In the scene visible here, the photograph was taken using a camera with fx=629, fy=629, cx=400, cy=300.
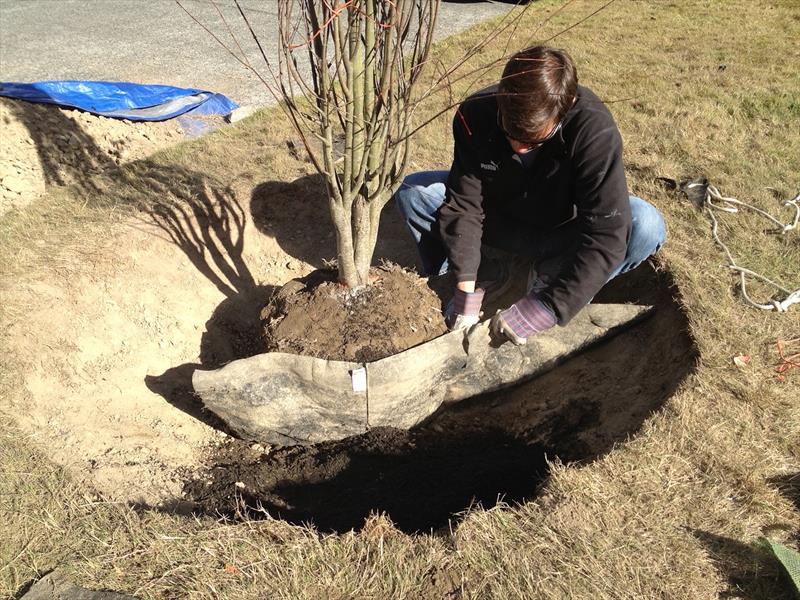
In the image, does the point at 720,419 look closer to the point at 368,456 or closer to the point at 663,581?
the point at 663,581

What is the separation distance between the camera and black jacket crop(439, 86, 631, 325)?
2406mm

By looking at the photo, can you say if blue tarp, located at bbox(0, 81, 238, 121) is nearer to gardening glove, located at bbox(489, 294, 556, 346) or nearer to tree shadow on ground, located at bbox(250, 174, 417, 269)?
tree shadow on ground, located at bbox(250, 174, 417, 269)

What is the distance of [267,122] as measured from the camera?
15.4 feet

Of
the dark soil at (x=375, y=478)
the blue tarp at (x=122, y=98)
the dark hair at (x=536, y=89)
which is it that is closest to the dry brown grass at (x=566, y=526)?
the dark soil at (x=375, y=478)

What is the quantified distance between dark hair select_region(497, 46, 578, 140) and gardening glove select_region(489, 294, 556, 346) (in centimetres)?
71

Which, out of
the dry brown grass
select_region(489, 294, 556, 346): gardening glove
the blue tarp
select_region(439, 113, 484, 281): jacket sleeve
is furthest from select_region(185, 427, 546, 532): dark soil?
the blue tarp

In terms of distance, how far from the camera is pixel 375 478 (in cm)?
254

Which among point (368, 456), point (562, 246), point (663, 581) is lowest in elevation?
point (368, 456)

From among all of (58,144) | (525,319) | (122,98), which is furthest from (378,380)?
(122,98)

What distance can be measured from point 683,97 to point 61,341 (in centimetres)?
489

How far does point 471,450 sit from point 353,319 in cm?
75

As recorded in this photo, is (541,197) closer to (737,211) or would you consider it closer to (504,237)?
(504,237)

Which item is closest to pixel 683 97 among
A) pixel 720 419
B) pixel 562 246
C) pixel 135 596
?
pixel 562 246

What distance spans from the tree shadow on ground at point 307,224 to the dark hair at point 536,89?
1495 mm
